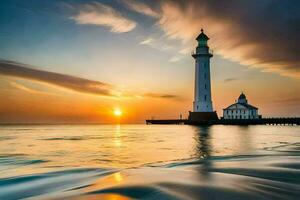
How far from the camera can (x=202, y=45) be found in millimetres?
69688

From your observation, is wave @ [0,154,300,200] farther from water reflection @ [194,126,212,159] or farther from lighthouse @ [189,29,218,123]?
lighthouse @ [189,29,218,123]

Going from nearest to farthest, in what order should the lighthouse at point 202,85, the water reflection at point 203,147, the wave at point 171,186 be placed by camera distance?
the wave at point 171,186
the water reflection at point 203,147
the lighthouse at point 202,85

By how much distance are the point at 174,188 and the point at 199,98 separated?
60.6 metres

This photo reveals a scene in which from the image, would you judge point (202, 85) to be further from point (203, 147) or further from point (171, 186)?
point (171, 186)

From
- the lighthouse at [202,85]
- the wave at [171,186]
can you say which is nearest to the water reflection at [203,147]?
the wave at [171,186]

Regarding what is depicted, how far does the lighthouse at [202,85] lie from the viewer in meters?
66.8

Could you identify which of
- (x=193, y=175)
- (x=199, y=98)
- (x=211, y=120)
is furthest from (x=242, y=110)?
(x=193, y=175)

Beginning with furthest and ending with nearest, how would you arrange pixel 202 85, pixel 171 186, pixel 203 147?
1. pixel 202 85
2. pixel 203 147
3. pixel 171 186

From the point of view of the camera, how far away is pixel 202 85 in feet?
219

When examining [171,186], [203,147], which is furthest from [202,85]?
[171,186]

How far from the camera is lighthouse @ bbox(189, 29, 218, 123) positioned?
66812mm

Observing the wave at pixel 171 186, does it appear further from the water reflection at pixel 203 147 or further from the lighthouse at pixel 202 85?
the lighthouse at pixel 202 85

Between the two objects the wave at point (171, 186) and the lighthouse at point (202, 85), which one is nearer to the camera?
the wave at point (171, 186)

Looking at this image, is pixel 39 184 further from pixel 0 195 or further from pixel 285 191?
pixel 285 191
